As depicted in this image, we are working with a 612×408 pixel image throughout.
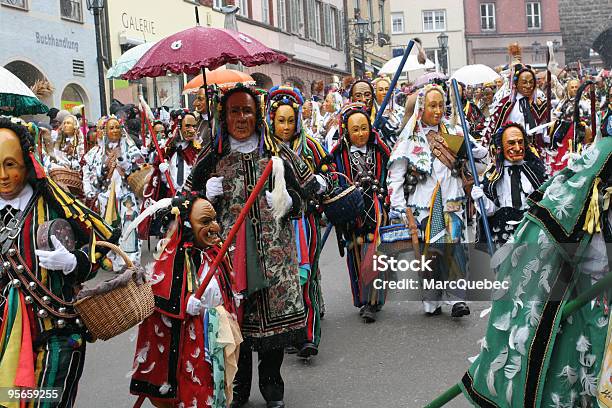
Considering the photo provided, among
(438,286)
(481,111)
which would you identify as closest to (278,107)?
(438,286)

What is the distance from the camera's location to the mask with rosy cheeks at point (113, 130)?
11.6 metres

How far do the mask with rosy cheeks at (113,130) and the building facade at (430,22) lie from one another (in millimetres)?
49119

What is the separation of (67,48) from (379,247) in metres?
15.3

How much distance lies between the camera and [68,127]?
542 inches

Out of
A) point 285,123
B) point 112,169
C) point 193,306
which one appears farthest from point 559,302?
point 112,169

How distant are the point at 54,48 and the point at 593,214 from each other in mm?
18744

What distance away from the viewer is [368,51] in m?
46.4

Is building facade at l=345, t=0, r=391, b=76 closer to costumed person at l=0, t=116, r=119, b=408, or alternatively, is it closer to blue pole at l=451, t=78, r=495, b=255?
blue pole at l=451, t=78, r=495, b=255

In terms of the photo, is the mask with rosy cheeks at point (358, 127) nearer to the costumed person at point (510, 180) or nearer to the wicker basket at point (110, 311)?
the costumed person at point (510, 180)

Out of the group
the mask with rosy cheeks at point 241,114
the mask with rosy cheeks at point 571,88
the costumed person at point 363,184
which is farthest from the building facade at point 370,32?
the mask with rosy cheeks at point 241,114

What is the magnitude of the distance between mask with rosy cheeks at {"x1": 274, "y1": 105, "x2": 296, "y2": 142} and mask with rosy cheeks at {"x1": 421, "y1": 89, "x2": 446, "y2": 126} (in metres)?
1.16

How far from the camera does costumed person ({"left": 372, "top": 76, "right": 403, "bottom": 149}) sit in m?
8.84

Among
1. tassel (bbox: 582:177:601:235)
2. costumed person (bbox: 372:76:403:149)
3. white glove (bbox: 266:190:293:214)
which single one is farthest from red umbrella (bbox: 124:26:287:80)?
costumed person (bbox: 372:76:403:149)

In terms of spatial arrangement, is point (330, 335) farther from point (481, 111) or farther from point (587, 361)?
point (481, 111)
